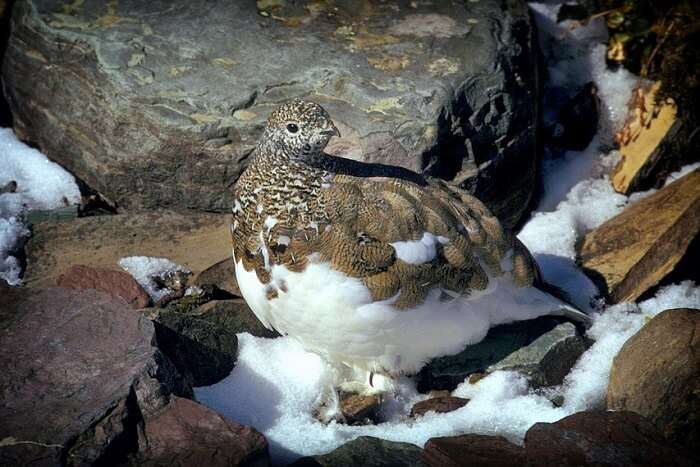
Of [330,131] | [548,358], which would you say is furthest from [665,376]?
[330,131]

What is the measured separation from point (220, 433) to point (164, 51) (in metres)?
2.43

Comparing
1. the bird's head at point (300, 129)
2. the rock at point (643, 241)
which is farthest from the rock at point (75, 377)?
the rock at point (643, 241)

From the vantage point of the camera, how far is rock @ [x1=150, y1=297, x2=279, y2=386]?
Result: 3424 millimetres

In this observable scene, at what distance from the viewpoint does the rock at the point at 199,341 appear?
11.2ft

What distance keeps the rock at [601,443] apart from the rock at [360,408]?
725mm

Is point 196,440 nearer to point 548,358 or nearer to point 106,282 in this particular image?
point 106,282

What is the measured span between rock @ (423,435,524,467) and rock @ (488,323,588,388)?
607 mm

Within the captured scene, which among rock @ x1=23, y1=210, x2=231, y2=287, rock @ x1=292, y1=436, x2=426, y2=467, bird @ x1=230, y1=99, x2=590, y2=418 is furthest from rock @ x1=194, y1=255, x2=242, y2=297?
rock @ x1=292, y1=436, x2=426, y2=467

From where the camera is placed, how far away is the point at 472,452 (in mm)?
2996

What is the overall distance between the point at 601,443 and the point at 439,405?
0.76 m

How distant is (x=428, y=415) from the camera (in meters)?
3.47

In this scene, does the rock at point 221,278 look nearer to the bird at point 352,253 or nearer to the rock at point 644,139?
the bird at point 352,253

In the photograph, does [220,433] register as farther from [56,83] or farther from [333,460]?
[56,83]

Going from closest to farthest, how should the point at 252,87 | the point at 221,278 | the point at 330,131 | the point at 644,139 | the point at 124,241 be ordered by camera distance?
the point at 330,131 < the point at 221,278 < the point at 124,241 < the point at 252,87 < the point at 644,139
